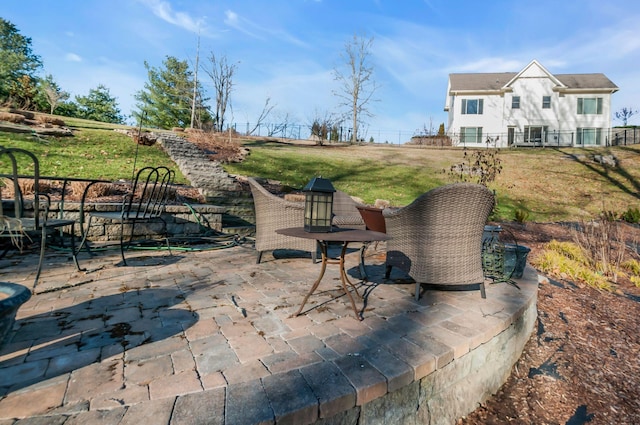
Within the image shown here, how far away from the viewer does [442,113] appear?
95.6 feet

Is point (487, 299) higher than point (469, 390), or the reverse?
point (487, 299)

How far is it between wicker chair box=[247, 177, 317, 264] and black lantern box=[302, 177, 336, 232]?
1153 millimetres

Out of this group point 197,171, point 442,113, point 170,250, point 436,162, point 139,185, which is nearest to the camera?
point 170,250

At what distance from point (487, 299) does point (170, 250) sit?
3.53 m

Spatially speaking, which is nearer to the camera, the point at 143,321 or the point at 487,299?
the point at 143,321

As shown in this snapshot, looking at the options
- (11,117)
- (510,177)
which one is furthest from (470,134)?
(11,117)

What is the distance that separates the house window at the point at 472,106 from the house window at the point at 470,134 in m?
1.28

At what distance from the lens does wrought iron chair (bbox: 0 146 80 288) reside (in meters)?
1.96

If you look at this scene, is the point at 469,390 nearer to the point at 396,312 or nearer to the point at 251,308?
the point at 396,312

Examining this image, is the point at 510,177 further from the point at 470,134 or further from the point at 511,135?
the point at 511,135

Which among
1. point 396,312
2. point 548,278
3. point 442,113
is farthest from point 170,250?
point 442,113

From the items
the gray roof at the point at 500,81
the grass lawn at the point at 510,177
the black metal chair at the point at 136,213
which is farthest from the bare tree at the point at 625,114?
the black metal chair at the point at 136,213

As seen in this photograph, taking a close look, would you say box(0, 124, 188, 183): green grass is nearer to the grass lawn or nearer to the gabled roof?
the grass lawn

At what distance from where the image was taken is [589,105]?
22.8m
